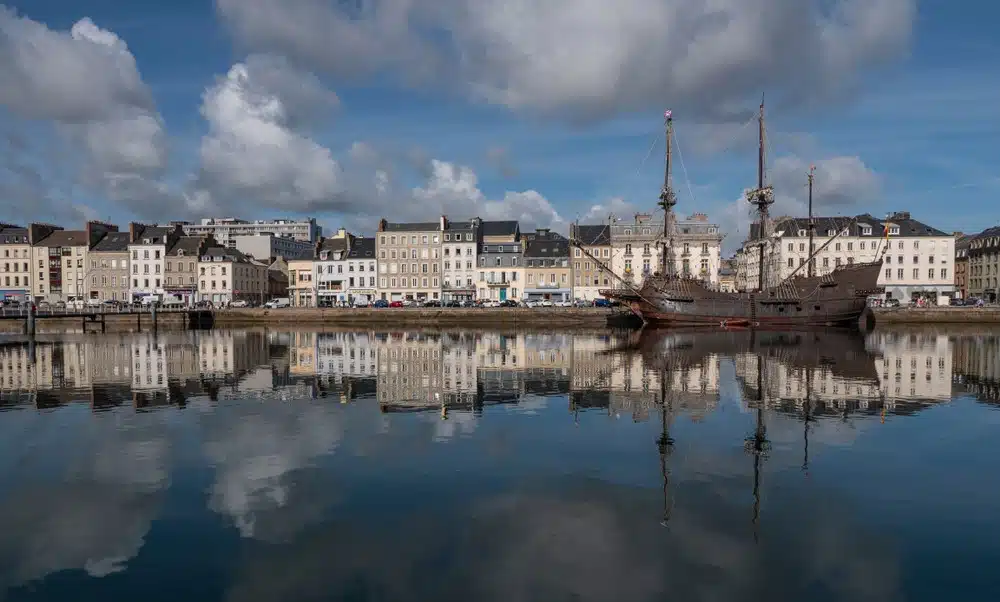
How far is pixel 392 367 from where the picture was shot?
1190 inches

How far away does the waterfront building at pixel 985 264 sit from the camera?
9000cm

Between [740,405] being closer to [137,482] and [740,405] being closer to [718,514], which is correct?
[718,514]

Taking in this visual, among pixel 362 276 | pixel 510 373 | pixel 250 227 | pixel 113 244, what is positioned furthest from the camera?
pixel 250 227

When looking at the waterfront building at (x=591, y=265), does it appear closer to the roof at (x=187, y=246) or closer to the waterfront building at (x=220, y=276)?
the waterfront building at (x=220, y=276)

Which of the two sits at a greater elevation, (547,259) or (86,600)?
(547,259)

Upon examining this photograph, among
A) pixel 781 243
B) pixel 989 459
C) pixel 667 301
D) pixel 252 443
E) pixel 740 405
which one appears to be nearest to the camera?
pixel 989 459

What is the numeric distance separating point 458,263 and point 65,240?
56761 mm

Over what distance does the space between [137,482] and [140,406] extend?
8908mm

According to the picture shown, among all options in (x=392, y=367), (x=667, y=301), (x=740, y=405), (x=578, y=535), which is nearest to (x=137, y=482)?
(x=578, y=535)

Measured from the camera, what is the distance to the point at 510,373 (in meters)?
27.7

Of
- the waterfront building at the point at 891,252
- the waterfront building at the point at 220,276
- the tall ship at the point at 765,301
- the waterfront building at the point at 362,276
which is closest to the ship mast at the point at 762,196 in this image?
the tall ship at the point at 765,301

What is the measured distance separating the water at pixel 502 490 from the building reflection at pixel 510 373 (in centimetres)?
29

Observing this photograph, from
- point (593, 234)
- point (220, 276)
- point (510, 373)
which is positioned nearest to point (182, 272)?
point (220, 276)

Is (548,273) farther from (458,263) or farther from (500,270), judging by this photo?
(458,263)
